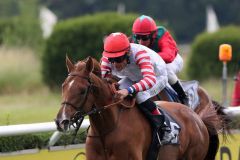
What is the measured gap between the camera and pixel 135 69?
23.3 ft

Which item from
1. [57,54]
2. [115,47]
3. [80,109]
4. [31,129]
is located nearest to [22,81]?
[57,54]

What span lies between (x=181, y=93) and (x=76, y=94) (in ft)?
8.86

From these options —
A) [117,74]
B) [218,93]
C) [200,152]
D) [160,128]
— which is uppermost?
[117,74]

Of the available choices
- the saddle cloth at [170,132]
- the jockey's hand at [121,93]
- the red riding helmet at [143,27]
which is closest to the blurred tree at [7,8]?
the red riding helmet at [143,27]

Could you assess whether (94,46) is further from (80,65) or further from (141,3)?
(141,3)

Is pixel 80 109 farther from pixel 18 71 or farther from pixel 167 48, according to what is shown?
pixel 18 71

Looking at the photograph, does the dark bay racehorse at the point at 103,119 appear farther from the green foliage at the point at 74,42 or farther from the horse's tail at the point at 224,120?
the green foliage at the point at 74,42

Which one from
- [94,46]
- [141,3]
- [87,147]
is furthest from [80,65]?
[141,3]

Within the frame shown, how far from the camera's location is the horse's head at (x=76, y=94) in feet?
19.7

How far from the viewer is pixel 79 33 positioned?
2070 cm

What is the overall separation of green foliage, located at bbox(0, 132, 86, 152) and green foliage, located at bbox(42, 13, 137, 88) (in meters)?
11.7

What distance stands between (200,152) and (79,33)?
1310cm

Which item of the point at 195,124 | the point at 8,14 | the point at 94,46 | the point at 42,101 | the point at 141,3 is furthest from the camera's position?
the point at 141,3

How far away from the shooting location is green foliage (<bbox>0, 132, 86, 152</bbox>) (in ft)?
25.8
